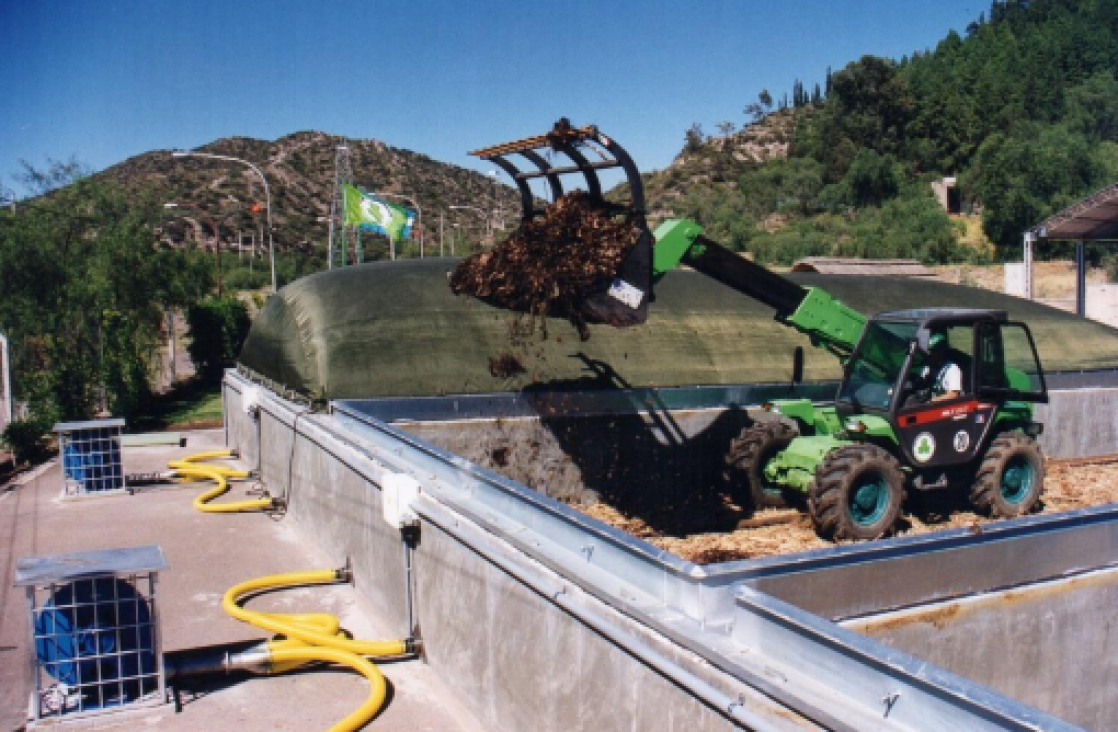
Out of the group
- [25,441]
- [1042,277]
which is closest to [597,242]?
[25,441]

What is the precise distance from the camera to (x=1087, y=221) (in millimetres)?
18797

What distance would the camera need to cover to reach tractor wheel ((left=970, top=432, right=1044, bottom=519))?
951cm

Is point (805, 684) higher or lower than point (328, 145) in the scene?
lower

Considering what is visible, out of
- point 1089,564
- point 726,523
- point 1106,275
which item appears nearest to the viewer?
point 1089,564

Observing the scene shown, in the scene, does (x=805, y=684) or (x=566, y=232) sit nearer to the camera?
→ (x=805, y=684)

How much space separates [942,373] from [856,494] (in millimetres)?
1687

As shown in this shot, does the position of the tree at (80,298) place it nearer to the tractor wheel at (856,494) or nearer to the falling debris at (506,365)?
the falling debris at (506,365)

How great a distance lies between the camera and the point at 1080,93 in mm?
78000

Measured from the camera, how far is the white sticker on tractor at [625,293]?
780 centimetres

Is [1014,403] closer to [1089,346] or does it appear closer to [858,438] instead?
[858,438]

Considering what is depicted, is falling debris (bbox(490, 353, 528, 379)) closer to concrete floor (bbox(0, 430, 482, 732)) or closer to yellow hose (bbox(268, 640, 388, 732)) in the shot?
concrete floor (bbox(0, 430, 482, 732))

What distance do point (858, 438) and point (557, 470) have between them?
3.33 m

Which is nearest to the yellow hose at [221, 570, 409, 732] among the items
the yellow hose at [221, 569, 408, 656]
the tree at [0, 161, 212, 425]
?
the yellow hose at [221, 569, 408, 656]

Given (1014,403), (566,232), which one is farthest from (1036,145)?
(566,232)
